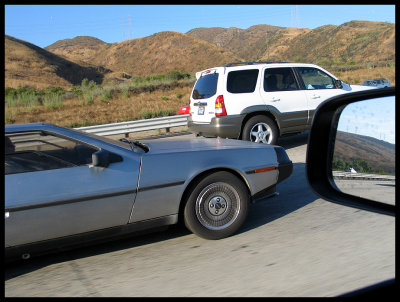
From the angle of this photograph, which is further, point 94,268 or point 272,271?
point 94,268

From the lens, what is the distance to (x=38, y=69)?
226ft

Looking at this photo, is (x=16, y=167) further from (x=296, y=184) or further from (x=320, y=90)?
(x=320, y=90)

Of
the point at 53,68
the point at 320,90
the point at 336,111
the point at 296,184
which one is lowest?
the point at 296,184

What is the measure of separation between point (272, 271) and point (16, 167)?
2484 mm

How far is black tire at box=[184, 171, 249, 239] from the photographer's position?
4238 millimetres

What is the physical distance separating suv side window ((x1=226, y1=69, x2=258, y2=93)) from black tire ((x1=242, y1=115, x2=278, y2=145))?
70 cm

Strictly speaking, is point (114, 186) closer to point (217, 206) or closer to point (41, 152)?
point (41, 152)

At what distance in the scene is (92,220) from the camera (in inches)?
150

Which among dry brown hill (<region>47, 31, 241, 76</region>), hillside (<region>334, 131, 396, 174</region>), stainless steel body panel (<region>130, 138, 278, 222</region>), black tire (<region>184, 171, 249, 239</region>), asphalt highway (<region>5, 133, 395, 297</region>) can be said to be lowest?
asphalt highway (<region>5, 133, 395, 297</region>)

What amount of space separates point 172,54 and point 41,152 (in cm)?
9078

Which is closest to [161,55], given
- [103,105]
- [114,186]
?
[103,105]

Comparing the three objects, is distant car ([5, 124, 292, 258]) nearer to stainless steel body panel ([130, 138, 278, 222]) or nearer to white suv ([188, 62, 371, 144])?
stainless steel body panel ([130, 138, 278, 222])

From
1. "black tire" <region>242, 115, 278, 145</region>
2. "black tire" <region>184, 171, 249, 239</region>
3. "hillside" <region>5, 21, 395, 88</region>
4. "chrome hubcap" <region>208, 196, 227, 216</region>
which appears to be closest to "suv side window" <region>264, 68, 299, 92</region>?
"black tire" <region>242, 115, 278, 145</region>

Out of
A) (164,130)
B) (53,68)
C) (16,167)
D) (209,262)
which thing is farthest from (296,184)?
(53,68)
